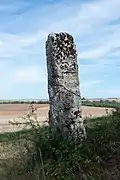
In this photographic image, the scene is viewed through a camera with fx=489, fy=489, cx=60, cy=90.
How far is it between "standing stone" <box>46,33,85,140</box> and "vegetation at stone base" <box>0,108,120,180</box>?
0.96ft

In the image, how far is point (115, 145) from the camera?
803 centimetres

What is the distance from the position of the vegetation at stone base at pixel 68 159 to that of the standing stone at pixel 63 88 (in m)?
0.29

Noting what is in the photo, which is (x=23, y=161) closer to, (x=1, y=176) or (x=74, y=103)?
(x=1, y=176)

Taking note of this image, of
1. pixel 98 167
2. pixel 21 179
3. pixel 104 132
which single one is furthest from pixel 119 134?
pixel 21 179

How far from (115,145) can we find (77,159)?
0.86m

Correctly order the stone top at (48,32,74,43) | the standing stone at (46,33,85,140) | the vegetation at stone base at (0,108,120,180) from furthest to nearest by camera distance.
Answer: the stone top at (48,32,74,43) → the standing stone at (46,33,85,140) → the vegetation at stone base at (0,108,120,180)

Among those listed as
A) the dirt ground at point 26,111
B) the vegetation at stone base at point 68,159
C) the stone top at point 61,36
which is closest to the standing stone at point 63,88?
the stone top at point 61,36

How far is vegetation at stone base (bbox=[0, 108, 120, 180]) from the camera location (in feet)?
23.0

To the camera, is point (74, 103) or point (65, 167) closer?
point (65, 167)

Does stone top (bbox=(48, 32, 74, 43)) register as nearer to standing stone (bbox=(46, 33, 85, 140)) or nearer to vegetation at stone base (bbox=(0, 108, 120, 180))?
standing stone (bbox=(46, 33, 85, 140))

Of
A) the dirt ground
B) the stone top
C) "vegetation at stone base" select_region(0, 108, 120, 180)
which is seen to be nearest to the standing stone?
the stone top

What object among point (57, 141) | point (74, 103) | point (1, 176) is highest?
point (74, 103)

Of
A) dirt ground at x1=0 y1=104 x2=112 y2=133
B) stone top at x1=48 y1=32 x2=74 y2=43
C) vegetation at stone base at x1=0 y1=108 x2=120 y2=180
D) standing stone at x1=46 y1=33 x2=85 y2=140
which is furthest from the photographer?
dirt ground at x1=0 y1=104 x2=112 y2=133

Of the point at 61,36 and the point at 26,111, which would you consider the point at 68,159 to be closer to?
the point at 61,36
